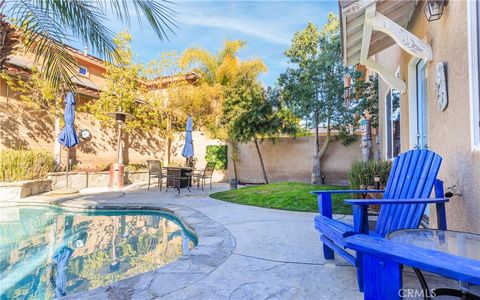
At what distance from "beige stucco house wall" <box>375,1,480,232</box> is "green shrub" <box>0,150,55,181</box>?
1063cm

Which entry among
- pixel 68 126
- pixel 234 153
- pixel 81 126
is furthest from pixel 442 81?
pixel 81 126

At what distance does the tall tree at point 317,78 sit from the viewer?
9461 millimetres

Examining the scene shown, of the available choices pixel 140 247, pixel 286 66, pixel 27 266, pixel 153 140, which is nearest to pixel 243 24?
pixel 286 66

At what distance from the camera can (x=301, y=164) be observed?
38.4 ft

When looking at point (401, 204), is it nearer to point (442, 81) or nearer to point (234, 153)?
point (442, 81)

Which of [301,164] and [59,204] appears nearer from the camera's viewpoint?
[59,204]

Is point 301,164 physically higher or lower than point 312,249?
higher

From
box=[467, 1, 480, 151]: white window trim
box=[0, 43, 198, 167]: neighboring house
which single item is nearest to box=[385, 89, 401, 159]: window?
box=[467, 1, 480, 151]: white window trim

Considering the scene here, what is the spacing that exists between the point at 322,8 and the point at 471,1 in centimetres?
871

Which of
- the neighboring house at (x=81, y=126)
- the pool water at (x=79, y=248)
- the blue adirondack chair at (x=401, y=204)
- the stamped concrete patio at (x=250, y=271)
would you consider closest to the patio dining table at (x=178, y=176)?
the pool water at (x=79, y=248)

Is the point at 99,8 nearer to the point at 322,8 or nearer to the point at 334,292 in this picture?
the point at 334,292

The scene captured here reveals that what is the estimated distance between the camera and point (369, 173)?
5688mm

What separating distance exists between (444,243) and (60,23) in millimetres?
4587

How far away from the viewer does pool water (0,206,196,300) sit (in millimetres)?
2969
